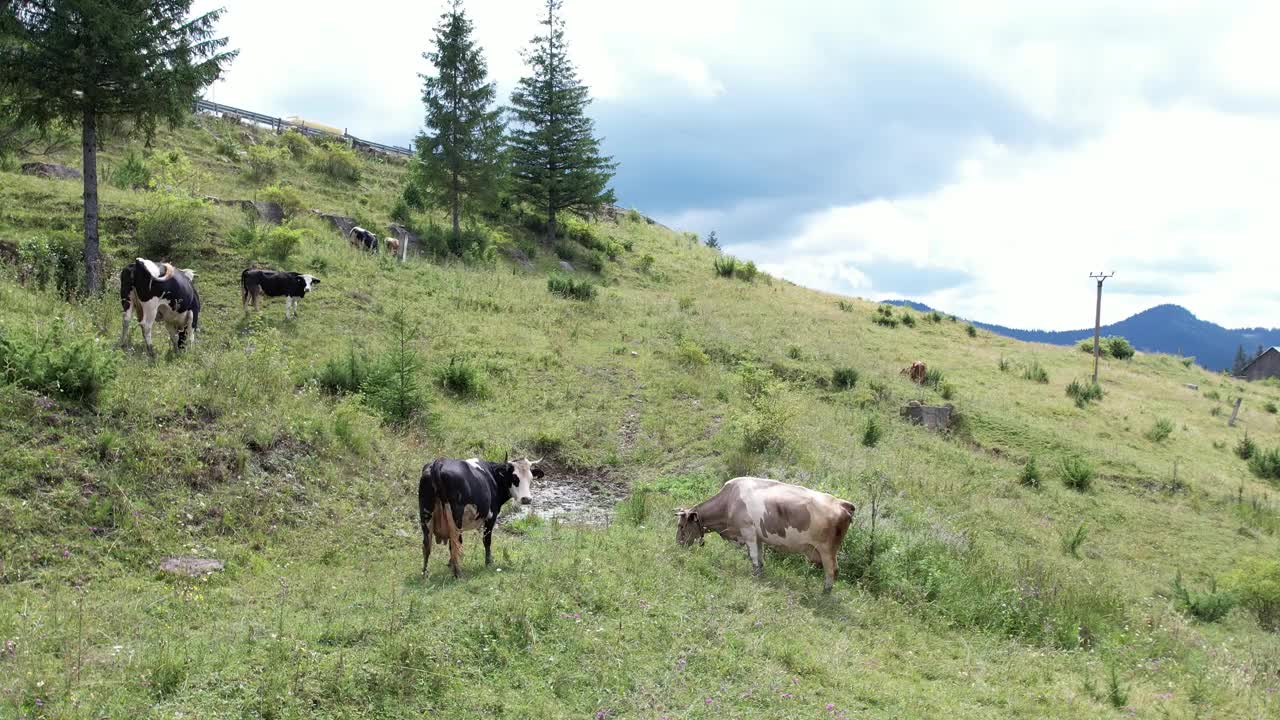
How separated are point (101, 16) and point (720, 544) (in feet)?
55.7

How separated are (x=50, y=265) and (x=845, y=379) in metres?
22.8

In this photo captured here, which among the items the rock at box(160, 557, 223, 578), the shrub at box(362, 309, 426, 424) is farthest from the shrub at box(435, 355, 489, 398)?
the rock at box(160, 557, 223, 578)

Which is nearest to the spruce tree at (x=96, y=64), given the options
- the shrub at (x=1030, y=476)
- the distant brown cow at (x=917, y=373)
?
the shrub at (x=1030, y=476)

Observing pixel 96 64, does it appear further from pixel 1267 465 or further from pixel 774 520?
pixel 1267 465

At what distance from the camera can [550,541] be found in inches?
457

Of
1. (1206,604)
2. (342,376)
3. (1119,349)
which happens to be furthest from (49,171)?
(1119,349)

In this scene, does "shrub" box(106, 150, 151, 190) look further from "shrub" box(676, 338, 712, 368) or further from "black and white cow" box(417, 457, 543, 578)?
"black and white cow" box(417, 457, 543, 578)

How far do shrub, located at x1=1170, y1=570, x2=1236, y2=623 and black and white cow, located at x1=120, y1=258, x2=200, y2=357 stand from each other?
20.3 m

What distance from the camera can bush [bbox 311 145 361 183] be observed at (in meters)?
39.1

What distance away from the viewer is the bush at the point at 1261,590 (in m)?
14.5

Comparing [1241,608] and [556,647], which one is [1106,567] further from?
[556,647]

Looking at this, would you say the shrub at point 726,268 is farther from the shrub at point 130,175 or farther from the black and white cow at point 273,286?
the shrub at point 130,175

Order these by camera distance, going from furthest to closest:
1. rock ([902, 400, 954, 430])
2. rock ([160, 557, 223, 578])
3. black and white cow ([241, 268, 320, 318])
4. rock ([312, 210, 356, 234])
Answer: rock ([312, 210, 356, 234]) → rock ([902, 400, 954, 430]) → black and white cow ([241, 268, 320, 318]) → rock ([160, 557, 223, 578])

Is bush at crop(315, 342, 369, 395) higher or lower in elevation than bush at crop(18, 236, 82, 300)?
lower
